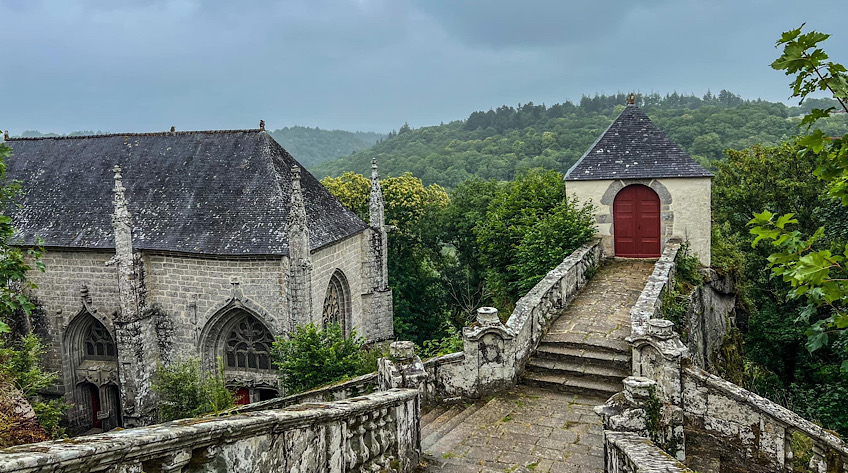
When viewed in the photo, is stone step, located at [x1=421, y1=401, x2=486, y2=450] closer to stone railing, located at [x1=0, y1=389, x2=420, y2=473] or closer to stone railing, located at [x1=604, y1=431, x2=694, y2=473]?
stone railing, located at [x1=0, y1=389, x2=420, y2=473]

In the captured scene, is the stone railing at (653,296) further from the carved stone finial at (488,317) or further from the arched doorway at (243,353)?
the arched doorway at (243,353)

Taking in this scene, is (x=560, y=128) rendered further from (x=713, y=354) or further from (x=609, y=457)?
(x=609, y=457)

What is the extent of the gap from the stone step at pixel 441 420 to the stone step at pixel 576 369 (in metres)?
1.56

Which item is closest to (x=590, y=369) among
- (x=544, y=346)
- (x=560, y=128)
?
(x=544, y=346)

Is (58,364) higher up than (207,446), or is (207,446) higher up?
(207,446)

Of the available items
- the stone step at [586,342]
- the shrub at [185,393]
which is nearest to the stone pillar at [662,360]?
the stone step at [586,342]

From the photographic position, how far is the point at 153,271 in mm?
18297

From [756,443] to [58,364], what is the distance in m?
20.0

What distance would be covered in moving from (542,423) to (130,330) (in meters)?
13.2

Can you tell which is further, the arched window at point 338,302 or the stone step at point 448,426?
the arched window at point 338,302

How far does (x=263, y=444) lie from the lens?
4.30m

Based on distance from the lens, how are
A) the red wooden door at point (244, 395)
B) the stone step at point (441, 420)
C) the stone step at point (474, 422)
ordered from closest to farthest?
the stone step at point (474, 422) < the stone step at point (441, 420) < the red wooden door at point (244, 395)

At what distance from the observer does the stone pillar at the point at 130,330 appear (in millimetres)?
17359

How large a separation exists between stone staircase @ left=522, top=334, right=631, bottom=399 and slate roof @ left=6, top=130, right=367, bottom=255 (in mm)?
8504
